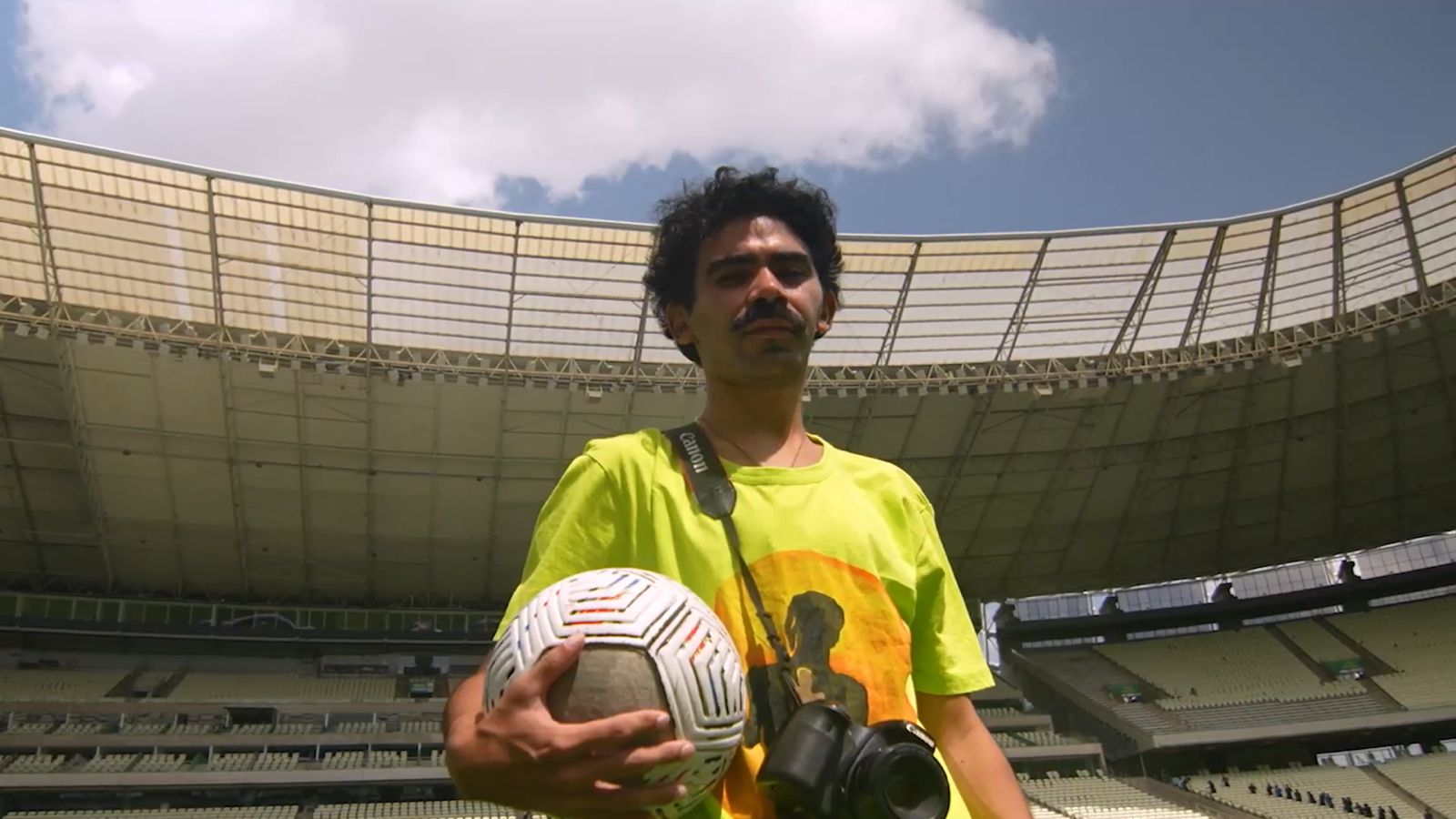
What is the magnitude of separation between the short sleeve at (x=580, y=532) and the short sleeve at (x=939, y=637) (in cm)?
69

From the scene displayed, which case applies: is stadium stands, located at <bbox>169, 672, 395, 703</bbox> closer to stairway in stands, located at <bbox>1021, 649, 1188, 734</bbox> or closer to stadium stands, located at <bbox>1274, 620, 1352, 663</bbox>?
stairway in stands, located at <bbox>1021, 649, 1188, 734</bbox>

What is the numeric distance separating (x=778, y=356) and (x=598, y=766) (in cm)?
96

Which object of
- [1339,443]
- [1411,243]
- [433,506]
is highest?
[1411,243]

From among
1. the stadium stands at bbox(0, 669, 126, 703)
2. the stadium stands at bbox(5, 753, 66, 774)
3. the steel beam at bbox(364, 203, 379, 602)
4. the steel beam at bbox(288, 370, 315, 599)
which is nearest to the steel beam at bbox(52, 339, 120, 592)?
the stadium stands at bbox(0, 669, 126, 703)

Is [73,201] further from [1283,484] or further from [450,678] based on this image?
[1283,484]

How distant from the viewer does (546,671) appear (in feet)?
4.65

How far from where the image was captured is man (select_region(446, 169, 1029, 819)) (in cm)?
140

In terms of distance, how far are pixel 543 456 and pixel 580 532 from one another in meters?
24.5

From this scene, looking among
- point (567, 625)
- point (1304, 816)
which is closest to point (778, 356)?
point (567, 625)

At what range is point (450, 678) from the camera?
103 ft

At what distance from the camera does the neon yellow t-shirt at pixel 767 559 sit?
5.74 feet

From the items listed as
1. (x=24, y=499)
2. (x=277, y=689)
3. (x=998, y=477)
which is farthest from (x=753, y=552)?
(x=277, y=689)

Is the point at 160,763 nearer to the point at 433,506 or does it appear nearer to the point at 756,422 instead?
the point at 433,506

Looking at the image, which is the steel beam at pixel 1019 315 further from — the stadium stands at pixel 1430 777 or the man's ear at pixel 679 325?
the man's ear at pixel 679 325
